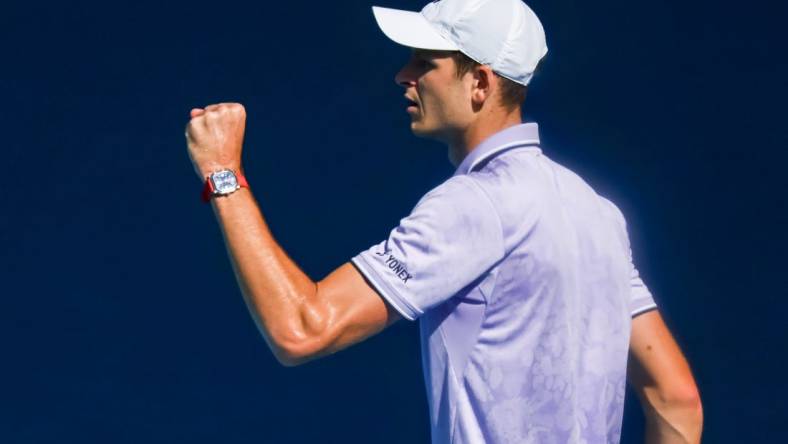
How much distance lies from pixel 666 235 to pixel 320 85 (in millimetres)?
952

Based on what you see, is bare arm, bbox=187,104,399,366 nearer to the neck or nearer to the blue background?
the neck

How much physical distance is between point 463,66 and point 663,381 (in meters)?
0.60

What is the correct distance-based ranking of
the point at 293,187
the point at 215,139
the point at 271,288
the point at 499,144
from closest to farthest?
the point at 271,288
the point at 215,139
the point at 499,144
the point at 293,187

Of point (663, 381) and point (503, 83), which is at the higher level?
point (503, 83)

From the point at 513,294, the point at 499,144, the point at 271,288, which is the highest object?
the point at 499,144

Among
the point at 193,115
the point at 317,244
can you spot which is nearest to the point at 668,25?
the point at 317,244

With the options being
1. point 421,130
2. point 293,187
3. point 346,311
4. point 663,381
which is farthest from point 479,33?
point 293,187

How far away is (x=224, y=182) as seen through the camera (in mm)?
2545

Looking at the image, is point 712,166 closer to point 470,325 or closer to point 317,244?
point 317,244

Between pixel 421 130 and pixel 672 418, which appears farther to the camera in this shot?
pixel 672 418

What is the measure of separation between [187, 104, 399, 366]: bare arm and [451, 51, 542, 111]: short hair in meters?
0.40

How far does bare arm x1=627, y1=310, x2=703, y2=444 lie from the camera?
2938 mm

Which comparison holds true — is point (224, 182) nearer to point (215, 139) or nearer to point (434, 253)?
point (215, 139)

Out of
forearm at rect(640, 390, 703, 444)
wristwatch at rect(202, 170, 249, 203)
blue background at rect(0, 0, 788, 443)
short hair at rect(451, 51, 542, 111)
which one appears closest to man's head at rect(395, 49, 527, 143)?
short hair at rect(451, 51, 542, 111)
